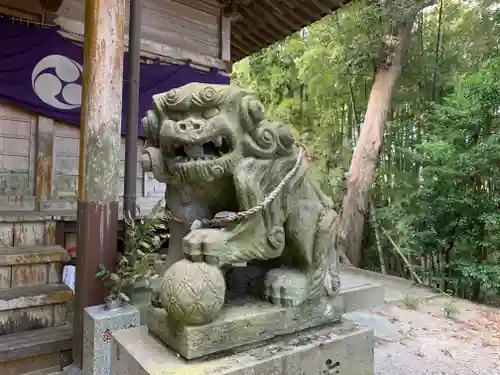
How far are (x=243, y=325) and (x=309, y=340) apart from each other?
33 cm

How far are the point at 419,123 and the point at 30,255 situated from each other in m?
5.92

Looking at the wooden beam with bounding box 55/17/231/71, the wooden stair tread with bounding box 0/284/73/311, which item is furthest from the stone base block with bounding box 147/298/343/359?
the wooden beam with bounding box 55/17/231/71

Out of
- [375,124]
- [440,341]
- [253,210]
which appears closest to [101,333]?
[253,210]

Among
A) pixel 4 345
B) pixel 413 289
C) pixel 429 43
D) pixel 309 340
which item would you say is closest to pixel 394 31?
pixel 429 43

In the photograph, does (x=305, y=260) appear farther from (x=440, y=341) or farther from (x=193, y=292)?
(x=440, y=341)

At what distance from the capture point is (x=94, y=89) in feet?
8.11

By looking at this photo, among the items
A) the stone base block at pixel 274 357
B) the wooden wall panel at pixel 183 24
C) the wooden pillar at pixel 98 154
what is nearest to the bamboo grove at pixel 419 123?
the wooden wall panel at pixel 183 24

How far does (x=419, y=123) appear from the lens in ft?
20.9

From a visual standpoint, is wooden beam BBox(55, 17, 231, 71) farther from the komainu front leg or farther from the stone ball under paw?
the stone ball under paw

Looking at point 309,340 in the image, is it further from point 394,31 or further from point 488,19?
point 488,19

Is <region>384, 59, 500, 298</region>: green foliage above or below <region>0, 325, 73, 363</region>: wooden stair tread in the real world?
above

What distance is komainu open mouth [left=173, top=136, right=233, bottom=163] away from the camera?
1421mm

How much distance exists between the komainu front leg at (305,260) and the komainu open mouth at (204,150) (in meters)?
0.41

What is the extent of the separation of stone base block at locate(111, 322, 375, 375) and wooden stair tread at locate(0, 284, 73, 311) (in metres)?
1.37
